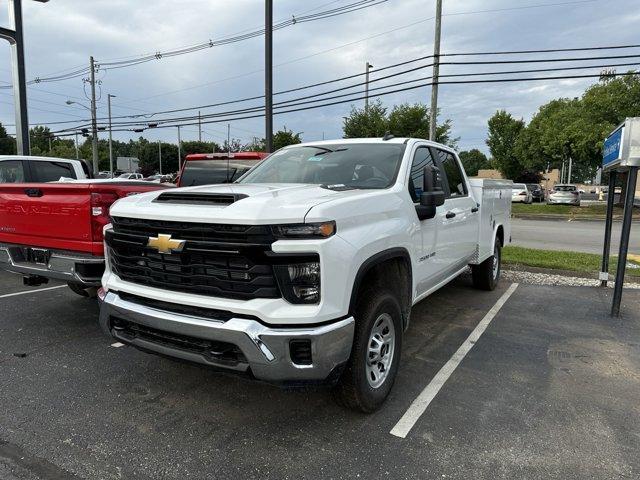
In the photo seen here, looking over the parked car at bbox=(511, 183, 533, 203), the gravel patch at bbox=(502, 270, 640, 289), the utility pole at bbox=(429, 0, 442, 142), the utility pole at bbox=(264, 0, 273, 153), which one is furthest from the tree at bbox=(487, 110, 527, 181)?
the gravel patch at bbox=(502, 270, 640, 289)

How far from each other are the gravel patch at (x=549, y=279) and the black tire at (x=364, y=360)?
5.37m

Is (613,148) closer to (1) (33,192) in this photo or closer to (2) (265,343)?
(2) (265,343)

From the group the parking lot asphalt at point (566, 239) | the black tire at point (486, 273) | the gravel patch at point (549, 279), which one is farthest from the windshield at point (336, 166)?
the parking lot asphalt at point (566, 239)

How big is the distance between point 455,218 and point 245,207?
2838mm

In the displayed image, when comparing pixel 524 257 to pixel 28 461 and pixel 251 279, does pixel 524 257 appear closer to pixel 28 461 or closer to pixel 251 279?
pixel 251 279

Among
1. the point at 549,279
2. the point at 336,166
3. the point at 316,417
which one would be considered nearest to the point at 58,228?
the point at 336,166

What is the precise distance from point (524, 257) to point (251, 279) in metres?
8.26

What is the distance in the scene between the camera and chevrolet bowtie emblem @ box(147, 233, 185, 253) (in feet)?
9.68

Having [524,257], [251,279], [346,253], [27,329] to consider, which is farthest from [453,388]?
[524,257]

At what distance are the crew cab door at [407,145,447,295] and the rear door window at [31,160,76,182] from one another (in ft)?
21.0

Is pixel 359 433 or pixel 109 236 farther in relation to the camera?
pixel 109 236

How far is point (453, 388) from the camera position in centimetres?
383

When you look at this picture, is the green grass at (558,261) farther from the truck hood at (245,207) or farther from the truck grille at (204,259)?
the truck grille at (204,259)

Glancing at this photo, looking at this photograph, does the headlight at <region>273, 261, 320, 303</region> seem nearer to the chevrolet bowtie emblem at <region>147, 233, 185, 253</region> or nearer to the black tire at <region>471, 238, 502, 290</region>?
the chevrolet bowtie emblem at <region>147, 233, 185, 253</region>
